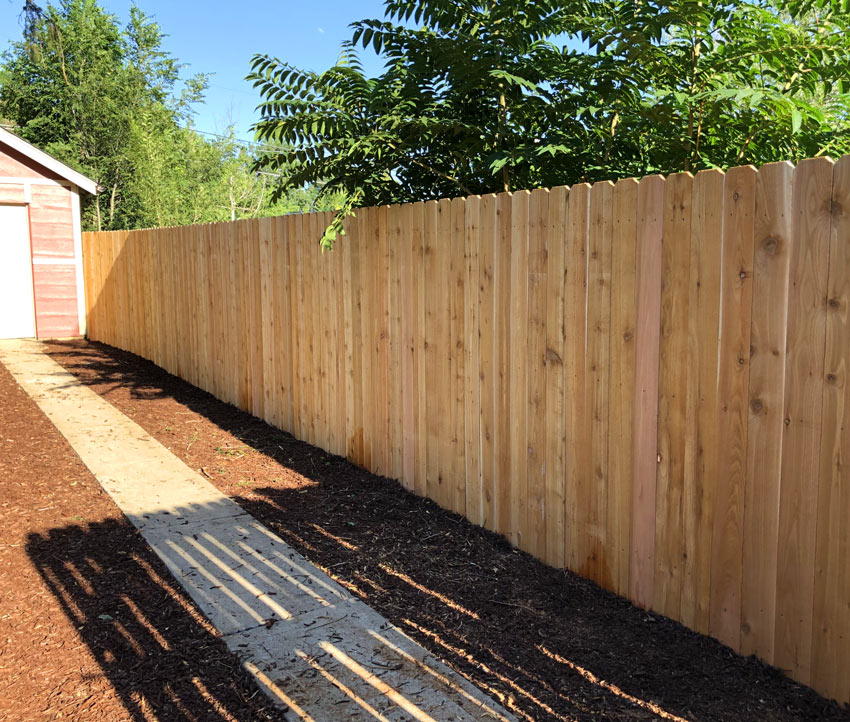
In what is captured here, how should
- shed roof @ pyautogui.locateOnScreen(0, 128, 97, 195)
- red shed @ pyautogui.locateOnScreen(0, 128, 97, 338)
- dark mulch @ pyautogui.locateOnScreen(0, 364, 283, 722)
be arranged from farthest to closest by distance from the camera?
red shed @ pyautogui.locateOnScreen(0, 128, 97, 338), shed roof @ pyautogui.locateOnScreen(0, 128, 97, 195), dark mulch @ pyautogui.locateOnScreen(0, 364, 283, 722)

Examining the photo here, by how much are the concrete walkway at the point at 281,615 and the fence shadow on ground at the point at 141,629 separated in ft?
0.31

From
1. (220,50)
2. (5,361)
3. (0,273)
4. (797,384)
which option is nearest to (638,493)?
(797,384)

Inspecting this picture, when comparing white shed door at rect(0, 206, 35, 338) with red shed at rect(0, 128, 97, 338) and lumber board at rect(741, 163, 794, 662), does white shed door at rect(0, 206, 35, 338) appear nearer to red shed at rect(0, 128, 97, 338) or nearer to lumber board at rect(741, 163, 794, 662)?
red shed at rect(0, 128, 97, 338)

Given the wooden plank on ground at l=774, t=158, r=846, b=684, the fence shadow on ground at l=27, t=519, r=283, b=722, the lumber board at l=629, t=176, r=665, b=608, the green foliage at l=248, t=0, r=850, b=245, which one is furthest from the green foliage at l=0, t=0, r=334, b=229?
the wooden plank on ground at l=774, t=158, r=846, b=684

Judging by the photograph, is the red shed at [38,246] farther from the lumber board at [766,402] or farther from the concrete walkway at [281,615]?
the lumber board at [766,402]

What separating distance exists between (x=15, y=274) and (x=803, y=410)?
581 inches

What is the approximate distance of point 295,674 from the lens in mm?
3072

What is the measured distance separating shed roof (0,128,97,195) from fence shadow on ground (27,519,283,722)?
11.6 metres

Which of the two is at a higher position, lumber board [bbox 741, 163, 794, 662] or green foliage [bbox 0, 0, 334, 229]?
green foliage [bbox 0, 0, 334, 229]

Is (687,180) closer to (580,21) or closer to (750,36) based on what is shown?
(750,36)

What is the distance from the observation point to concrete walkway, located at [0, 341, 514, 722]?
2.89 m

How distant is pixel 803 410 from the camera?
2.80 meters

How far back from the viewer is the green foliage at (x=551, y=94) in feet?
14.1

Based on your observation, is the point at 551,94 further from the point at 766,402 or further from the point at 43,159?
the point at 43,159
